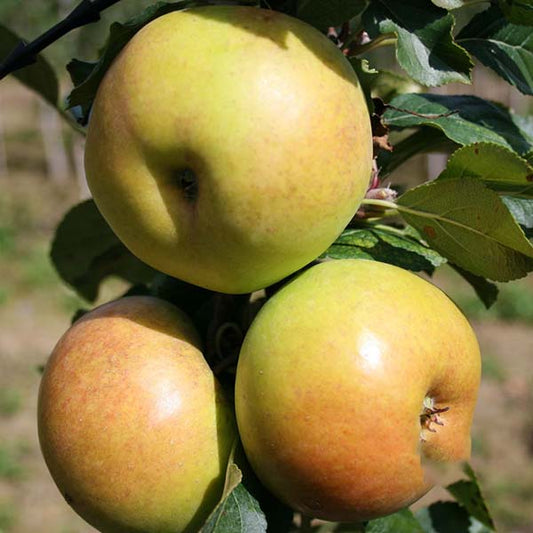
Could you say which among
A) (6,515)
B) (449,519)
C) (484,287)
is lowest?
(6,515)

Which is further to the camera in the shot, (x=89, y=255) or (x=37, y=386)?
(x=37, y=386)

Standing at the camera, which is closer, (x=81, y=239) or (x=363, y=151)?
(x=363, y=151)

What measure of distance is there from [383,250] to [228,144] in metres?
0.21

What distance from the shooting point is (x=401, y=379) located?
61 cm

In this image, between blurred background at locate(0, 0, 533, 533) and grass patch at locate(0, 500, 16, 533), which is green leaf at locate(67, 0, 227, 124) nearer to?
blurred background at locate(0, 0, 533, 533)

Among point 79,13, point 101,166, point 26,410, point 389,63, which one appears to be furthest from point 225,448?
point 389,63

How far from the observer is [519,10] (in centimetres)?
70

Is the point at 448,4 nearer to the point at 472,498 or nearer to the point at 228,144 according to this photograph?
the point at 228,144

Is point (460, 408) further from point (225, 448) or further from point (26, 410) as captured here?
point (26, 410)

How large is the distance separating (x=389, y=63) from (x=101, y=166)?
743cm

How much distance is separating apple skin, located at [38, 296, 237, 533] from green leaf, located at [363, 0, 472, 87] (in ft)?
1.06

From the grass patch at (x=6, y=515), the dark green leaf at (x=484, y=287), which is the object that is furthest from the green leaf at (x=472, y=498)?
the grass patch at (x=6, y=515)

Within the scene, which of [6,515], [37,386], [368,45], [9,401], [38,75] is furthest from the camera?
[37,386]

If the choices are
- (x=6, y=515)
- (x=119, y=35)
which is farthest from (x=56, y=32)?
(x=6, y=515)
